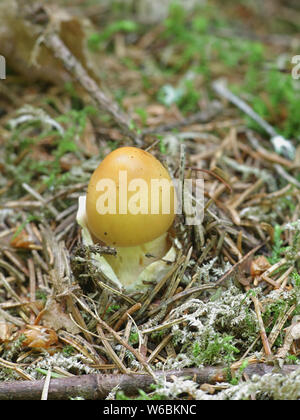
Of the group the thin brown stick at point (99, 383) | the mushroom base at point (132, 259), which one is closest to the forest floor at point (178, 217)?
the thin brown stick at point (99, 383)

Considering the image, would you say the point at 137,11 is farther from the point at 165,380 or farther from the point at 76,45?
the point at 165,380

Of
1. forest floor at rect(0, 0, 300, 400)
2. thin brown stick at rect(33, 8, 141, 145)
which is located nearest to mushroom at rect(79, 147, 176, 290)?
forest floor at rect(0, 0, 300, 400)

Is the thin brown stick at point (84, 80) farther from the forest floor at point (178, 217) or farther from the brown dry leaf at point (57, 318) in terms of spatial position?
the brown dry leaf at point (57, 318)

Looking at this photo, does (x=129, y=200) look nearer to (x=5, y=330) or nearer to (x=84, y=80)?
(x=5, y=330)

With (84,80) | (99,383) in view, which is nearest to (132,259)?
(99,383)

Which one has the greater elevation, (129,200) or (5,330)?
(129,200)
